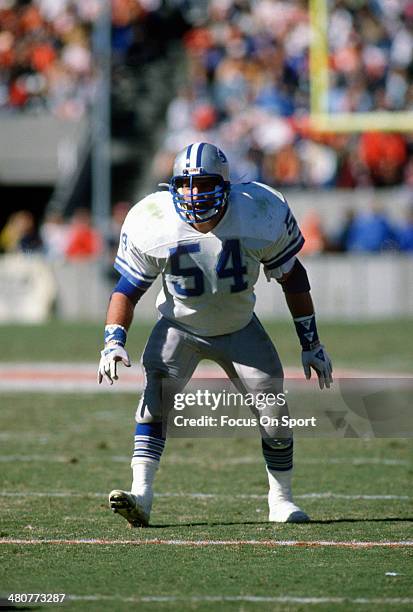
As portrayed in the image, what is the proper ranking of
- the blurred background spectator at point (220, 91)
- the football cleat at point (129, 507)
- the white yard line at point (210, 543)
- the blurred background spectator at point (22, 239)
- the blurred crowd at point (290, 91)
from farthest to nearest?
the blurred background spectator at point (22, 239)
the blurred background spectator at point (220, 91)
the blurred crowd at point (290, 91)
the football cleat at point (129, 507)
the white yard line at point (210, 543)

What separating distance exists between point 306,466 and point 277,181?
11634 mm

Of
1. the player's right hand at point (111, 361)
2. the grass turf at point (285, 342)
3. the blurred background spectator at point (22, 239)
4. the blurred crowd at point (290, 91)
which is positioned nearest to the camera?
the player's right hand at point (111, 361)

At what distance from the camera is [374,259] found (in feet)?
56.0

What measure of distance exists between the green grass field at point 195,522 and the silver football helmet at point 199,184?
1.29 m

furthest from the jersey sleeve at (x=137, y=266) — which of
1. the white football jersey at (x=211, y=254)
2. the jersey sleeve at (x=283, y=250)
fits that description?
the jersey sleeve at (x=283, y=250)

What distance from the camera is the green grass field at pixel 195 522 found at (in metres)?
4.15

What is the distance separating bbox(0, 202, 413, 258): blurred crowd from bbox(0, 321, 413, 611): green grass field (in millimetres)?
8316

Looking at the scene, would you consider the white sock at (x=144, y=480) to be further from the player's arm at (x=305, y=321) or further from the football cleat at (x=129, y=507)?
the player's arm at (x=305, y=321)

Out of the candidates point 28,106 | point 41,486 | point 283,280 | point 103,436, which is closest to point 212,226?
point 283,280

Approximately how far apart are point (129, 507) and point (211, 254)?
3.54ft

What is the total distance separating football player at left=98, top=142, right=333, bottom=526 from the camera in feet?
17.6

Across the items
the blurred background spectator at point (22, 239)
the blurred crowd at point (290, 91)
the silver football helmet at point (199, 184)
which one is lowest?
the blurred background spectator at point (22, 239)

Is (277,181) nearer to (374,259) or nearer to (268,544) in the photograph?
(374,259)

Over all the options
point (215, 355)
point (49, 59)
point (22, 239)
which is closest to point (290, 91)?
point (22, 239)
